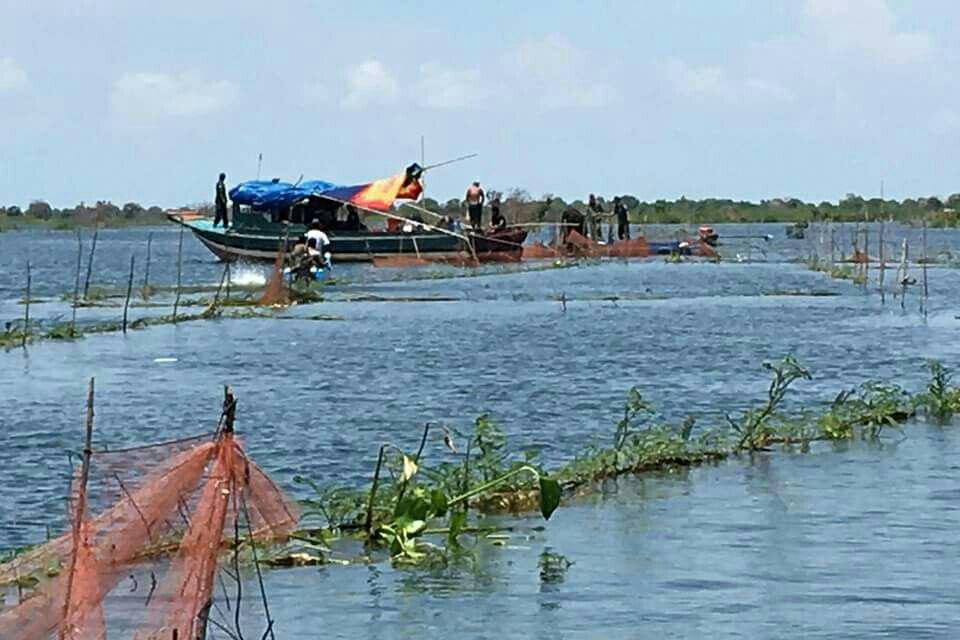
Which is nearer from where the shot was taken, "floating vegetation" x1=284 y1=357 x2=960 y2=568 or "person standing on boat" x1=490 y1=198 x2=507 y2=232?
"floating vegetation" x1=284 y1=357 x2=960 y2=568

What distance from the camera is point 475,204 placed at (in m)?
55.7

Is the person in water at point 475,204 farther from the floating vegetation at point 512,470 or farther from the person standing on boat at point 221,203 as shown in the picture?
the floating vegetation at point 512,470

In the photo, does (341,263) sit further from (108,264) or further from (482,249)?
(108,264)

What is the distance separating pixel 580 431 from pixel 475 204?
3672 centimetres

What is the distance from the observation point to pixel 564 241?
6097 centimetres

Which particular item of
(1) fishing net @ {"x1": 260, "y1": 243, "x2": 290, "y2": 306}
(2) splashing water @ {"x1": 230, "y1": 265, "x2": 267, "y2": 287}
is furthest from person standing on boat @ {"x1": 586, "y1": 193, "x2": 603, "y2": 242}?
(1) fishing net @ {"x1": 260, "y1": 243, "x2": 290, "y2": 306}

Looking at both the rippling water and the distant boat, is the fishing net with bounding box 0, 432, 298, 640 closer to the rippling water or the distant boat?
the rippling water

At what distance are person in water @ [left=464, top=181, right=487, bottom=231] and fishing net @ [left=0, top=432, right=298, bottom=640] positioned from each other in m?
46.4

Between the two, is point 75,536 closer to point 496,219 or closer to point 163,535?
point 163,535

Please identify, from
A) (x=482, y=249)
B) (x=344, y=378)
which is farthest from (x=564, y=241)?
→ (x=344, y=378)

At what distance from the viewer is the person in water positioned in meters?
55.2

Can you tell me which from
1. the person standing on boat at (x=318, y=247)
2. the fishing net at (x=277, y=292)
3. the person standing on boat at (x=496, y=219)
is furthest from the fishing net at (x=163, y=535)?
the person standing on boat at (x=496, y=219)

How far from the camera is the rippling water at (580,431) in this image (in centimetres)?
1089

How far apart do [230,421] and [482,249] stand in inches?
1893
